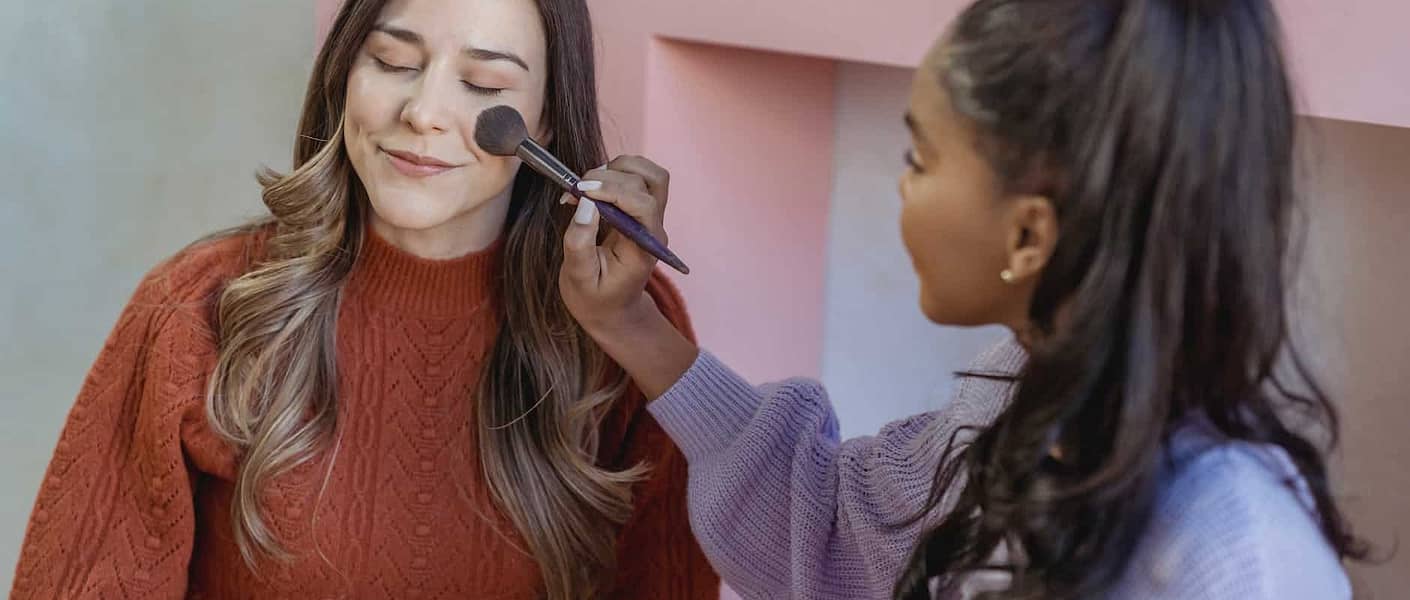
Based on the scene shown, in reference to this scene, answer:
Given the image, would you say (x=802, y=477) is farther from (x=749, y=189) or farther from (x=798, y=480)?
(x=749, y=189)

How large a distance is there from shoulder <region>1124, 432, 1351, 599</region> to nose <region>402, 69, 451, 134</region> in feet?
1.78

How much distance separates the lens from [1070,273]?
0.67 m

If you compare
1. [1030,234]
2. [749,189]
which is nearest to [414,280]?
[749,189]

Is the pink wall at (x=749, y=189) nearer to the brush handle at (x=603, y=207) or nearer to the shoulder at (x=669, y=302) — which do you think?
the shoulder at (x=669, y=302)

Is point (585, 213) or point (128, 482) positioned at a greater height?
point (585, 213)

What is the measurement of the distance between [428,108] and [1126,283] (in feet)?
1.73

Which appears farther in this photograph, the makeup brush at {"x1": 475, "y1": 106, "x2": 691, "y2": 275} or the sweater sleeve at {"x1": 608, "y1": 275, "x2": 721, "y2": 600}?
the sweater sleeve at {"x1": 608, "y1": 275, "x2": 721, "y2": 600}

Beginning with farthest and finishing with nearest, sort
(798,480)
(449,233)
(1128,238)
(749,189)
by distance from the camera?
(749,189)
(449,233)
(798,480)
(1128,238)

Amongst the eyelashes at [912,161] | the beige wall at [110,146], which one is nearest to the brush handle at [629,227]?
the eyelashes at [912,161]

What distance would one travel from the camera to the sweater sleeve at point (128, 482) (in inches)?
42.2

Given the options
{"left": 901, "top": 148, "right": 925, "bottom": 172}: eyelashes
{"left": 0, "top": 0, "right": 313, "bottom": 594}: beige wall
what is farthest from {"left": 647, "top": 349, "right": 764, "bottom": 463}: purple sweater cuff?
{"left": 0, "top": 0, "right": 313, "bottom": 594}: beige wall

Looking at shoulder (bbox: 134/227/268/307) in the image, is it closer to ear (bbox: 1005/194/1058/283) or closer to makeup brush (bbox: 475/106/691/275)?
makeup brush (bbox: 475/106/691/275)

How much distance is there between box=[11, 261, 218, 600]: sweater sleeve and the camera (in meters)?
1.07

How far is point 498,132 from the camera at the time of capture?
3.38 ft
